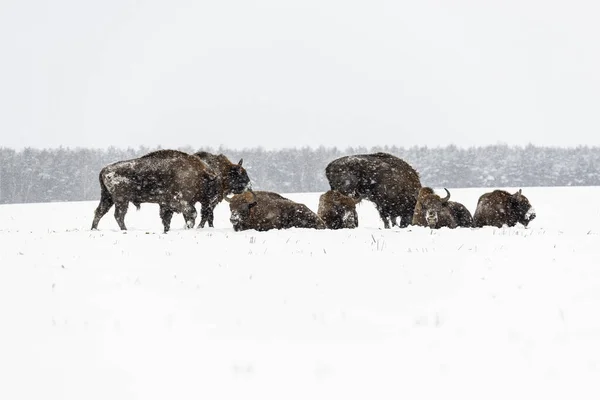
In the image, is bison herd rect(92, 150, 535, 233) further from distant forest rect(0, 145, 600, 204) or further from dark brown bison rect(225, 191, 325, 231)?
distant forest rect(0, 145, 600, 204)

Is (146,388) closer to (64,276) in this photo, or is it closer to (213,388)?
(213,388)

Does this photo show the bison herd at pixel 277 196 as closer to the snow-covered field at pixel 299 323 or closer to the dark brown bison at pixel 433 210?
the dark brown bison at pixel 433 210

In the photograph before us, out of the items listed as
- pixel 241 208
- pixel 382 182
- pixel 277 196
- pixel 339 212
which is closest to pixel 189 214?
pixel 241 208

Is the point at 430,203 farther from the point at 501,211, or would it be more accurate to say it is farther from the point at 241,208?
the point at 241,208

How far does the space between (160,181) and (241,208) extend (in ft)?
7.56

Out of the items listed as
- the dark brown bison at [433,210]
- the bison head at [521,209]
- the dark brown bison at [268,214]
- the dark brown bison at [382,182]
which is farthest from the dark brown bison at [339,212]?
the bison head at [521,209]

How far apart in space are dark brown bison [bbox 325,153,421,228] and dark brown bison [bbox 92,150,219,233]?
13.6 feet

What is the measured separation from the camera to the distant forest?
93.8 meters

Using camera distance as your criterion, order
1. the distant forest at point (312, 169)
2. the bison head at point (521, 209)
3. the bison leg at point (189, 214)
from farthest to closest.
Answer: the distant forest at point (312, 169), the bison head at point (521, 209), the bison leg at point (189, 214)

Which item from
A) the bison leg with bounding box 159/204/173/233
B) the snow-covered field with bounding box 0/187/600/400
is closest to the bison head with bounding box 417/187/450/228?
the snow-covered field with bounding box 0/187/600/400

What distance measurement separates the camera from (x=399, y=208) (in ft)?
60.1

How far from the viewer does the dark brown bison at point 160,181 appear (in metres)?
16.3

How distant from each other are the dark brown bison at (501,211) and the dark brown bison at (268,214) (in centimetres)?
479

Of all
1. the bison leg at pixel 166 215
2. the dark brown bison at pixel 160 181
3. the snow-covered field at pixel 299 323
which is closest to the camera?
the snow-covered field at pixel 299 323
